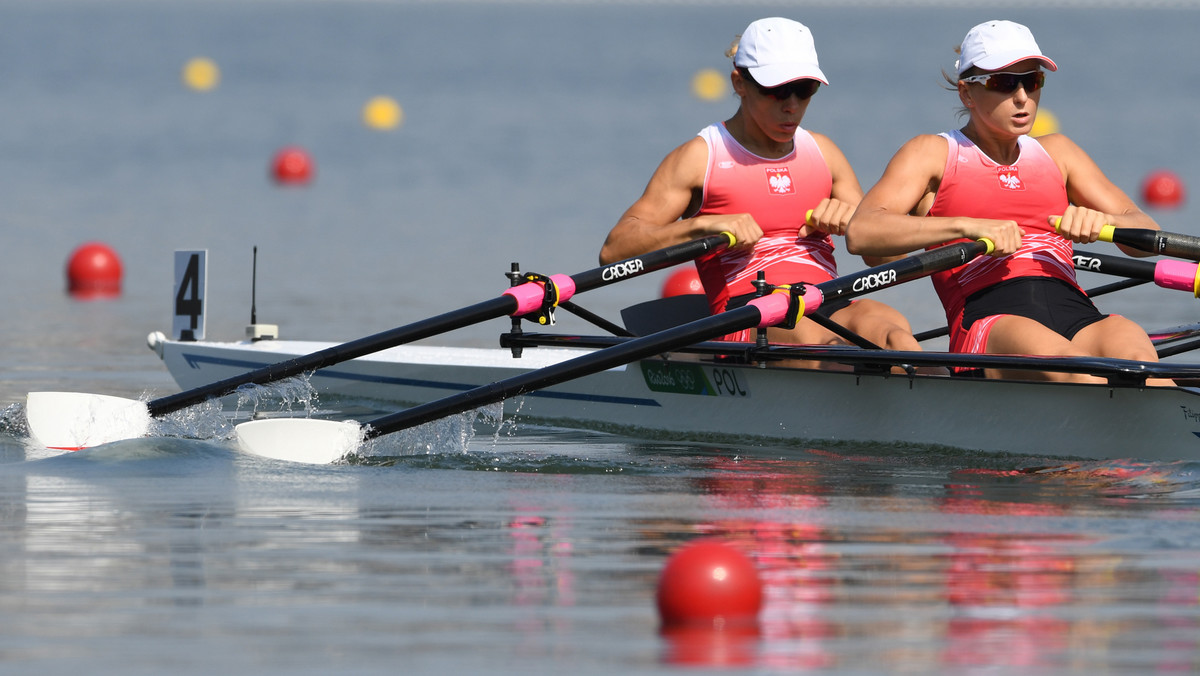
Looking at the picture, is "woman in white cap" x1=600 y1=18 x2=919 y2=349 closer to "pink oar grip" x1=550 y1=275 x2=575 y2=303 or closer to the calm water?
"pink oar grip" x1=550 y1=275 x2=575 y2=303

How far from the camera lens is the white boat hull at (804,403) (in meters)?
5.73

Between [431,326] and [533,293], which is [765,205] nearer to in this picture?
[533,293]

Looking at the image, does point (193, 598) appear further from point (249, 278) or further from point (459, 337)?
point (249, 278)

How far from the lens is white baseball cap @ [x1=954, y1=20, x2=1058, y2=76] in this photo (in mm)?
6066

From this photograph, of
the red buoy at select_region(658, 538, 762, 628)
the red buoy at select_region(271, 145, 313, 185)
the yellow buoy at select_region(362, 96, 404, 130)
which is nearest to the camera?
the red buoy at select_region(658, 538, 762, 628)

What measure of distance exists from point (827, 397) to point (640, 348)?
814mm

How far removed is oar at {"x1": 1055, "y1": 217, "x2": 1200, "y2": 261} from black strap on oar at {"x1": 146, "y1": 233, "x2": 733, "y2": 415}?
57.4 inches

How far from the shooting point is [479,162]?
25656mm

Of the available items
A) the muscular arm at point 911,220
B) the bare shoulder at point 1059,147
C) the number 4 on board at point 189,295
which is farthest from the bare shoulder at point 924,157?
the number 4 on board at point 189,295

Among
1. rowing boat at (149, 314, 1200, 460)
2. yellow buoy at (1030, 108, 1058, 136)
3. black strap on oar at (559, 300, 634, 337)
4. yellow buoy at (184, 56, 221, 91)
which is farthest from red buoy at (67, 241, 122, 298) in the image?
yellow buoy at (184, 56, 221, 91)

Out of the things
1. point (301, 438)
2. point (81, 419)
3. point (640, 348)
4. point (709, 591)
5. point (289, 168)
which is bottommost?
point (709, 591)

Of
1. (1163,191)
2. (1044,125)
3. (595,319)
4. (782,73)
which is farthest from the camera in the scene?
(1044,125)

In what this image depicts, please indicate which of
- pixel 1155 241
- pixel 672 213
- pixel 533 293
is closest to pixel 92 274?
pixel 533 293

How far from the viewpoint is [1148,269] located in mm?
6328
